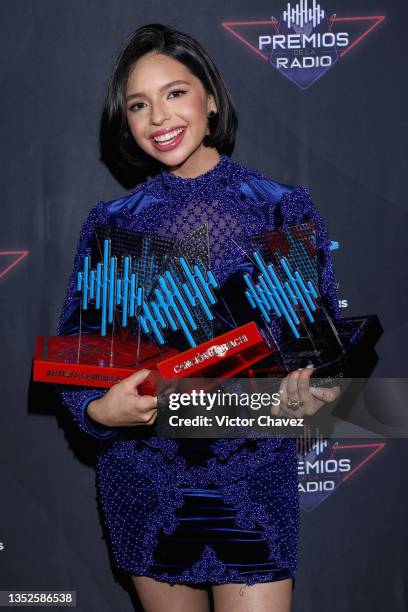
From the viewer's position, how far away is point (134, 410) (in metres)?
1.14

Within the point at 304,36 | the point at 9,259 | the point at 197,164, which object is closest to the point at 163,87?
the point at 197,164

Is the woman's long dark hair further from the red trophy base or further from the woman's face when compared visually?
the red trophy base

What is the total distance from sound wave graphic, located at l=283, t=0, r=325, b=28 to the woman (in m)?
0.44

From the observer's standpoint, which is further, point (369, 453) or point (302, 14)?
point (369, 453)

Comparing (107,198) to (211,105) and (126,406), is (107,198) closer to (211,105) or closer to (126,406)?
(211,105)

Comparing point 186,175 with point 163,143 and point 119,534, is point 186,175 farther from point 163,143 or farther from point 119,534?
point 119,534

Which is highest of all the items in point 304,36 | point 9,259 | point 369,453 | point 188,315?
point 304,36

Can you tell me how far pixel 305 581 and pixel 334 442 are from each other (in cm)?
38

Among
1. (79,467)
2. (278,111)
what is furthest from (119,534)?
(278,111)

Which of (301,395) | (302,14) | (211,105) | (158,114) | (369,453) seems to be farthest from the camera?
(369,453)

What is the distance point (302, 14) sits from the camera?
1.69 m

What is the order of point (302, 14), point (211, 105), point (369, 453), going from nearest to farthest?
point (211, 105) < point (302, 14) < point (369, 453)

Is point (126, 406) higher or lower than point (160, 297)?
lower

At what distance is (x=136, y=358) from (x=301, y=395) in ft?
Result: 0.87
